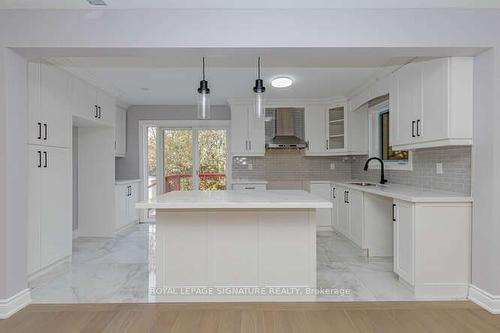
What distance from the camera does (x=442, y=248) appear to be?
2662 mm

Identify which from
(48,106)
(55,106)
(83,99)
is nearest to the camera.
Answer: (48,106)

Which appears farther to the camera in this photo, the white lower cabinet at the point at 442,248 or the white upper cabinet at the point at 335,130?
the white upper cabinet at the point at 335,130

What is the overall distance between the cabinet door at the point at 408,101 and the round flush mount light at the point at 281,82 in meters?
1.37

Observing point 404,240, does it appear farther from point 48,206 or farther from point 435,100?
point 48,206

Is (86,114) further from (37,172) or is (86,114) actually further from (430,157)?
(430,157)

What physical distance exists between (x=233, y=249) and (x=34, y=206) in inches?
85.3

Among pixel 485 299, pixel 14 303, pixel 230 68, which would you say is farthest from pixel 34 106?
pixel 485 299

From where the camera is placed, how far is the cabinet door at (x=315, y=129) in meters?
5.55

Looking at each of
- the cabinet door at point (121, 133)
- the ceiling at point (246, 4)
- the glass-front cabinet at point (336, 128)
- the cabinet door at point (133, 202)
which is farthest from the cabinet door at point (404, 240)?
the cabinet door at point (121, 133)

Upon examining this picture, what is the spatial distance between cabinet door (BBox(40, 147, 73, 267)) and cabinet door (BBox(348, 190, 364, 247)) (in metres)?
3.60

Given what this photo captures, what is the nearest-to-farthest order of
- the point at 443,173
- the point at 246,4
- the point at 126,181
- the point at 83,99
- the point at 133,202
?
the point at 246,4 → the point at 443,173 → the point at 83,99 → the point at 126,181 → the point at 133,202

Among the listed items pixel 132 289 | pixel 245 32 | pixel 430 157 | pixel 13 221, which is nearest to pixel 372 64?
pixel 430 157

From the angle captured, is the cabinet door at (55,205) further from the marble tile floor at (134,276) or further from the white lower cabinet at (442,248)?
the white lower cabinet at (442,248)

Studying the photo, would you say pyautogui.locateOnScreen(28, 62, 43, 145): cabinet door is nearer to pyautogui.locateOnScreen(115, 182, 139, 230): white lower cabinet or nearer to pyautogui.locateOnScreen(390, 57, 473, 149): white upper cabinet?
pyautogui.locateOnScreen(115, 182, 139, 230): white lower cabinet
